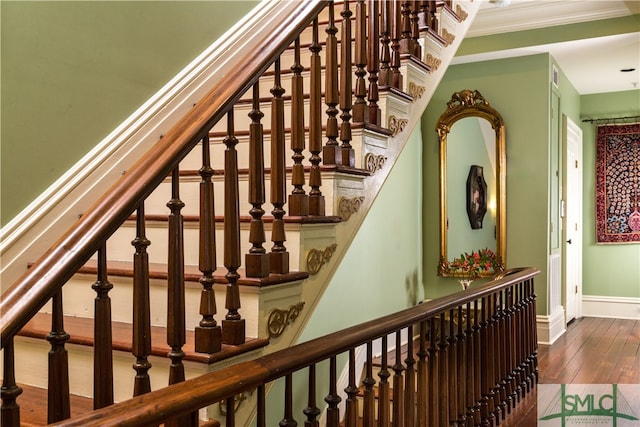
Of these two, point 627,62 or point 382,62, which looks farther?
point 627,62

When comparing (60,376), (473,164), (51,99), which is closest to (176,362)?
(60,376)

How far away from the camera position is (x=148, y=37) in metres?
2.96

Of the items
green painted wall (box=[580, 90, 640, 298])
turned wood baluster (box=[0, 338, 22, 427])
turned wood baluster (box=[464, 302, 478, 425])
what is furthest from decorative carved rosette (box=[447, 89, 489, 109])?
turned wood baluster (box=[0, 338, 22, 427])

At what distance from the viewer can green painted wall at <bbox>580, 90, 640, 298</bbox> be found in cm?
659

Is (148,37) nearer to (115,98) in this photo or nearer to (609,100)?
(115,98)

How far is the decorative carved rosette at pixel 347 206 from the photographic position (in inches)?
89.8

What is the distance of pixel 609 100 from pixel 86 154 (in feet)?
20.1

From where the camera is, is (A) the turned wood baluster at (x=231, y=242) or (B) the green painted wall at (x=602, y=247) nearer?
(A) the turned wood baluster at (x=231, y=242)

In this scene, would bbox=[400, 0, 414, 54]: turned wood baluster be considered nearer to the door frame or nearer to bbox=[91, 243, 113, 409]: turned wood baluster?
bbox=[91, 243, 113, 409]: turned wood baluster

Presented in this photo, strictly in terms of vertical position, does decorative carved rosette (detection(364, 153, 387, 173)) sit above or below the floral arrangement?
above

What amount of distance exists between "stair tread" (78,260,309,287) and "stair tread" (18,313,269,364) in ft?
0.59

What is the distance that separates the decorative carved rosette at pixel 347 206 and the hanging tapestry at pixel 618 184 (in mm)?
5294

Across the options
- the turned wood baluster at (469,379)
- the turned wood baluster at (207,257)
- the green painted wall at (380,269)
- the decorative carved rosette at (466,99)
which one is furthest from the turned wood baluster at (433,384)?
the decorative carved rosette at (466,99)

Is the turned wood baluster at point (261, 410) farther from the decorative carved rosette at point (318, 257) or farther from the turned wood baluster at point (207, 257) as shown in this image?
the decorative carved rosette at point (318, 257)
